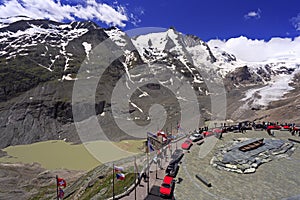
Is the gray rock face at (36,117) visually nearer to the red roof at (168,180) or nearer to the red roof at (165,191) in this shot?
the red roof at (168,180)

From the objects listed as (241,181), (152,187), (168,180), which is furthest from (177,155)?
(168,180)

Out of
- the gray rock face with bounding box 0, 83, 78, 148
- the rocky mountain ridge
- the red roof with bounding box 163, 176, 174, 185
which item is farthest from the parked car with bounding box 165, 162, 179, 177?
the gray rock face with bounding box 0, 83, 78, 148

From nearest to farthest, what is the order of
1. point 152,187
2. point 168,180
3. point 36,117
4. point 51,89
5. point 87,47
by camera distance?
point 168,180
point 152,187
point 36,117
point 51,89
point 87,47

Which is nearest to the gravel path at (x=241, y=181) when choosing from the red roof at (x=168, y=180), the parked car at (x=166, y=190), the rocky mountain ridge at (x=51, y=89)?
the parked car at (x=166, y=190)

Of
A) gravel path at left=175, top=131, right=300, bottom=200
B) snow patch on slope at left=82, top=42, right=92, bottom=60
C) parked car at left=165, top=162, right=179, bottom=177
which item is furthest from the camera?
snow patch on slope at left=82, top=42, right=92, bottom=60

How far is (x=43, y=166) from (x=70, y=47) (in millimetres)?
119698

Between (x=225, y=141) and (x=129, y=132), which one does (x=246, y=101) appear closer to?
(x=129, y=132)

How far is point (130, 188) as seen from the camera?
21484mm

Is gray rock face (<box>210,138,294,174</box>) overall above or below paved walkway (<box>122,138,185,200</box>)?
above

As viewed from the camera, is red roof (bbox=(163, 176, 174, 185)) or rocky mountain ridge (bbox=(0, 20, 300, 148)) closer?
red roof (bbox=(163, 176, 174, 185))

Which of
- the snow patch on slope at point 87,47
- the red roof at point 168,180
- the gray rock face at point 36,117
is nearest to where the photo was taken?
the red roof at point 168,180

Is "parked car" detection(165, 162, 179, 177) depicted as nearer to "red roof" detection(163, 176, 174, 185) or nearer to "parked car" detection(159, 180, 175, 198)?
"red roof" detection(163, 176, 174, 185)

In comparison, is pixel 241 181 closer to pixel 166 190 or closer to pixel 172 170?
pixel 172 170

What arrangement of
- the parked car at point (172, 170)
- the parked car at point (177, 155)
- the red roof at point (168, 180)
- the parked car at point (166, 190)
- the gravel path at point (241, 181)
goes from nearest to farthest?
Result: 1. the parked car at point (166, 190)
2. the gravel path at point (241, 181)
3. the red roof at point (168, 180)
4. the parked car at point (172, 170)
5. the parked car at point (177, 155)
